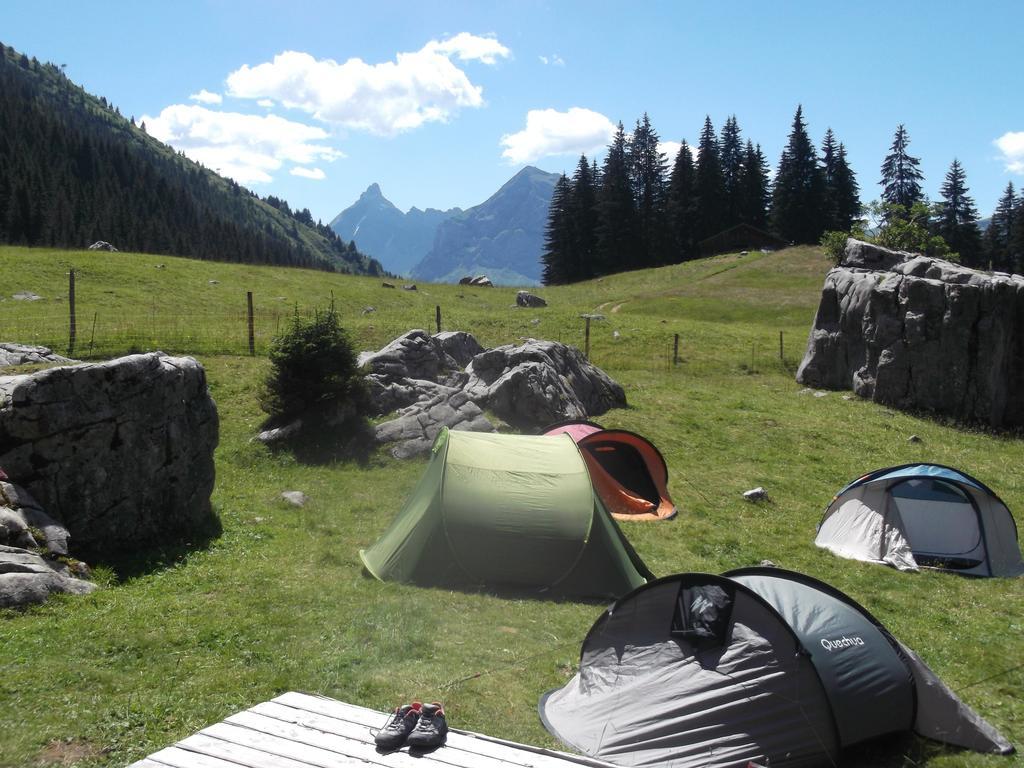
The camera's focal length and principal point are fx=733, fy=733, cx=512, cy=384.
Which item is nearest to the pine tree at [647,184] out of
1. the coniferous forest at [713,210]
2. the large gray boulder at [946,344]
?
the coniferous forest at [713,210]

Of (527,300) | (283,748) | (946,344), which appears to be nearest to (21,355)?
(283,748)

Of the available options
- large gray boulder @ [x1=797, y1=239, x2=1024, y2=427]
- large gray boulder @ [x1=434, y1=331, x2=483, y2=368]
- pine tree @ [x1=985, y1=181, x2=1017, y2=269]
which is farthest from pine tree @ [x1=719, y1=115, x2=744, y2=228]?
large gray boulder @ [x1=434, y1=331, x2=483, y2=368]

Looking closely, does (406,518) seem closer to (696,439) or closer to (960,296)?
(696,439)

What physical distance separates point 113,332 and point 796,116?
86.0 meters

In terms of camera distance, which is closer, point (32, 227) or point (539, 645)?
point (539, 645)

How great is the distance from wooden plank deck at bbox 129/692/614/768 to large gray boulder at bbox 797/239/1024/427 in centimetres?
2854

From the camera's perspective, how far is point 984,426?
94.3 feet

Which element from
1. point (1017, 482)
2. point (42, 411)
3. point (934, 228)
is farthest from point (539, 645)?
point (934, 228)

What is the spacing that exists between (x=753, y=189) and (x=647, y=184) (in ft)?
43.4

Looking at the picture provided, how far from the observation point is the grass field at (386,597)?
7.65 m

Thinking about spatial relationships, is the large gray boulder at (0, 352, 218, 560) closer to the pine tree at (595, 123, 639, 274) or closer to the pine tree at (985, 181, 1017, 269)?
the pine tree at (595, 123, 639, 274)

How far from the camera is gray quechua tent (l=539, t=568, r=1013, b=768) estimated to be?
24.3ft

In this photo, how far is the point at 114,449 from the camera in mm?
11953

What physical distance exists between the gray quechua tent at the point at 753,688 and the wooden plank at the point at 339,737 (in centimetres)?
209
